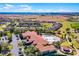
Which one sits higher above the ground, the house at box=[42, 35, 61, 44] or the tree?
the house at box=[42, 35, 61, 44]

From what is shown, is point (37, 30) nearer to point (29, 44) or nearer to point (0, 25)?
point (29, 44)

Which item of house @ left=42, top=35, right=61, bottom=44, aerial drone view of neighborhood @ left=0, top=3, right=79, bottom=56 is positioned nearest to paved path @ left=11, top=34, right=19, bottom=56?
aerial drone view of neighborhood @ left=0, top=3, right=79, bottom=56

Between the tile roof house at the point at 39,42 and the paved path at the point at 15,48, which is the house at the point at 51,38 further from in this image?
the paved path at the point at 15,48

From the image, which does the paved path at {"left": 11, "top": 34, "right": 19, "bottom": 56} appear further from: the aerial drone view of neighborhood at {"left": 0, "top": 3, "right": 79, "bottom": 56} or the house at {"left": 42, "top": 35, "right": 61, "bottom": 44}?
the house at {"left": 42, "top": 35, "right": 61, "bottom": 44}

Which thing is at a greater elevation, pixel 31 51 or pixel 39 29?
pixel 39 29

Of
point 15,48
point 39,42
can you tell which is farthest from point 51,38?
point 15,48

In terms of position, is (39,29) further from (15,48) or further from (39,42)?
(15,48)

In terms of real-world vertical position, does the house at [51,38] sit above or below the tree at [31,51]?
above

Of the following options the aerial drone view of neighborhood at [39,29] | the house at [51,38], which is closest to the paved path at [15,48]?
the aerial drone view of neighborhood at [39,29]
